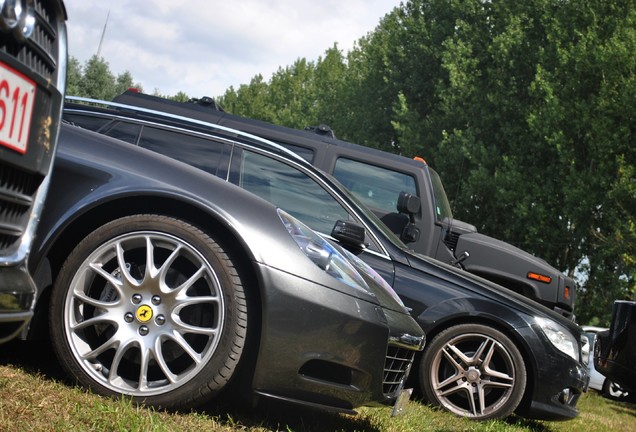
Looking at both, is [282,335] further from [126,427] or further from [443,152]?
[443,152]

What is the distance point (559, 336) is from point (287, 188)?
7.32ft

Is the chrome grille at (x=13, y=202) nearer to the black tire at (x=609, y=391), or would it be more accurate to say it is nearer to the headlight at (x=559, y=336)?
the headlight at (x=559, y=336)

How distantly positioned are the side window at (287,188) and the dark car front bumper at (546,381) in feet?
5.35

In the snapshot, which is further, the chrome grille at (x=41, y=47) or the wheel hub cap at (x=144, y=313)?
the wheel hub cap at (x=144, y=313)

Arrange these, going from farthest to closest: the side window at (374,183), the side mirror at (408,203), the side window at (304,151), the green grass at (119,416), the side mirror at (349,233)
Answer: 1. the side window at (304,151)
2. the side window at (374,183)
3. the side mirror at (408,203)
4. the side mirror at (349,233)
5. the green grass at (119,416)

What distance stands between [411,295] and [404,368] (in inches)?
57.6

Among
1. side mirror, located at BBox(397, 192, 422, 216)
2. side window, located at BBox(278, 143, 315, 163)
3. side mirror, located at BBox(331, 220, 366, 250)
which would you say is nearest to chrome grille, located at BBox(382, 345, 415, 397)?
side mirror, located at BBox(331, 220, 366, 250)

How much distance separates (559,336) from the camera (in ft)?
18.3

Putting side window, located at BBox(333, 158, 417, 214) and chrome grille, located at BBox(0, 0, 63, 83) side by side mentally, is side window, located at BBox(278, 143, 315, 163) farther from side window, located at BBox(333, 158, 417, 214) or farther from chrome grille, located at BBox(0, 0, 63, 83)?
chrome grille, located at BBox(0, 0, 63, 83)

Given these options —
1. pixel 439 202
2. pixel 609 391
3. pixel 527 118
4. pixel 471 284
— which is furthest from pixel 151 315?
pixel 527 118

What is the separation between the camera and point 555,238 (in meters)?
22.1

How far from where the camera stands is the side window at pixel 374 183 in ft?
26.8

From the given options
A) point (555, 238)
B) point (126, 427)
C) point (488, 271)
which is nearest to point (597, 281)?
point (555, 238)

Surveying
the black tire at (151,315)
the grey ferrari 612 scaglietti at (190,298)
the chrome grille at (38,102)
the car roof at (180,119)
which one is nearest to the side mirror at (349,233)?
the car roof at (180,119)
